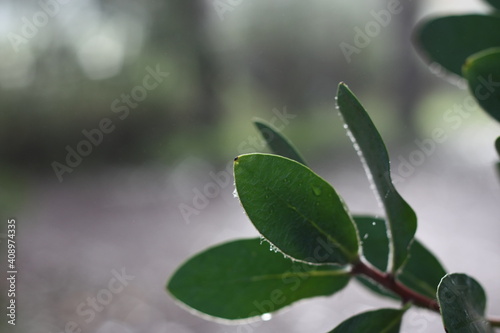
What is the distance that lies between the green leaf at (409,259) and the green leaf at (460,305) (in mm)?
103

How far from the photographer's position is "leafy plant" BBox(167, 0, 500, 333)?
0.19 m

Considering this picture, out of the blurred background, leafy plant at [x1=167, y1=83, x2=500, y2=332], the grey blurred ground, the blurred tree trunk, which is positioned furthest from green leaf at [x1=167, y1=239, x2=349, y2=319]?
the blurred tree trunk

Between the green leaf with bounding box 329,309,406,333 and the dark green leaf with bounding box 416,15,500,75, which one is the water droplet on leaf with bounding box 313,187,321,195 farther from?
the dark green leaf with bounding box 416,15,500,75

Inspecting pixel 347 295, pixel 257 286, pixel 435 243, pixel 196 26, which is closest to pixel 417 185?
pixel 435 243

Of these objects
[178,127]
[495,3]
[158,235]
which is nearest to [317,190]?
[495,3]

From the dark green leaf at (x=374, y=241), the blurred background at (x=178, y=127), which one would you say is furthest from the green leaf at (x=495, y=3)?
the blurred background at (x=178, y=127)

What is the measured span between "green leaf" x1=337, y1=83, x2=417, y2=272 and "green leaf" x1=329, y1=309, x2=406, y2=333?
3 cm

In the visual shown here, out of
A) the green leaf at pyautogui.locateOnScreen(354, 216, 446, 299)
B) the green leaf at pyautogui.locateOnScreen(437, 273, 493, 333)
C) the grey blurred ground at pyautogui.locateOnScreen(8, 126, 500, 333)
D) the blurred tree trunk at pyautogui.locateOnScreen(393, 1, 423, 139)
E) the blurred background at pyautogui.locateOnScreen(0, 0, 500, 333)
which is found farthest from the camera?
the blurred tree trunk at pyautogui.locateOnScreen(393, 1, 423, 139)

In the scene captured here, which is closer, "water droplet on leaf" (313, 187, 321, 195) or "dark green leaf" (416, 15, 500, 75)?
"water droplet on leaf" (313, 187, 321, 195)

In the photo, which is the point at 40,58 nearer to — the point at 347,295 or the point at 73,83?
the point at 73,83

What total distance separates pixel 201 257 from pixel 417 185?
10.2ft

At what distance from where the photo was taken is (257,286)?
262mm

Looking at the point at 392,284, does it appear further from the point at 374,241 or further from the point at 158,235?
→ the point at 158,235

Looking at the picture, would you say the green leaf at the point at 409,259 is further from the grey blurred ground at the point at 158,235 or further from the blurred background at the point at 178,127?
the blurred background at the point at 178,127
